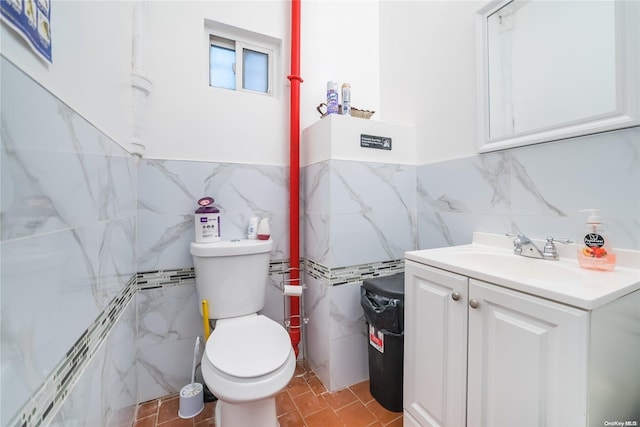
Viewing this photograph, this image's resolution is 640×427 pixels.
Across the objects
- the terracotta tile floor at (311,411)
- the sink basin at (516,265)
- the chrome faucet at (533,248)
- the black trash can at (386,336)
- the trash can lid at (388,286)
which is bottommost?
the terracotta tile floor at (311,411)

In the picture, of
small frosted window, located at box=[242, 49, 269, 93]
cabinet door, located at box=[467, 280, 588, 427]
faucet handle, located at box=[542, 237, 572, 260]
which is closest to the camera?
cabinet door, located at box=[467, 280, 588, 427]

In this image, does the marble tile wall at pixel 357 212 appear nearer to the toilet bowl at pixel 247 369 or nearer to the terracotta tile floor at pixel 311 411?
the toilet bowl at pixel 247 369

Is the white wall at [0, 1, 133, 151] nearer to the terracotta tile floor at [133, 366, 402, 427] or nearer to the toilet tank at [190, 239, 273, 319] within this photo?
the toilet tank at [190, 239, 273, 319]

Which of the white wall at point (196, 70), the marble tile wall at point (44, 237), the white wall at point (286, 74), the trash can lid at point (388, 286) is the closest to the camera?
the marble tile wall at point (44, 237)

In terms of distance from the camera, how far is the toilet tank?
127 cm

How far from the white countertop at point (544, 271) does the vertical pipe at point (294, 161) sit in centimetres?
73

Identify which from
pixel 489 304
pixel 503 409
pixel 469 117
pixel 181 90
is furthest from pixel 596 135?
pixel 181 90

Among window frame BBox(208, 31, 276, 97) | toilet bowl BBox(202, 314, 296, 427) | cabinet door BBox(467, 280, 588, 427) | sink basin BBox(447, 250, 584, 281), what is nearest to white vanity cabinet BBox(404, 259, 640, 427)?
cabinet door BBox(467, 280, 588, 427)

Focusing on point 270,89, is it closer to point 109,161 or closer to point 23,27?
point 109,161

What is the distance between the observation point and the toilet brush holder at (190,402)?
1.24 metres

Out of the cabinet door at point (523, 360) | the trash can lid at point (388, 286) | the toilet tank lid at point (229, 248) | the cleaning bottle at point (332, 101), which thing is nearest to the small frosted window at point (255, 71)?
the cleaning bottle at point (332, 101)

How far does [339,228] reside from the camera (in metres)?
1.39

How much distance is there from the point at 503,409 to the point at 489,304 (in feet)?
0.96

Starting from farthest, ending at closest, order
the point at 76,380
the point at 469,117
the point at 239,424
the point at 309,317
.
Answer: the point at 309,317 < the point at 469,117 < the point at 239,424 < the point at 76,380
